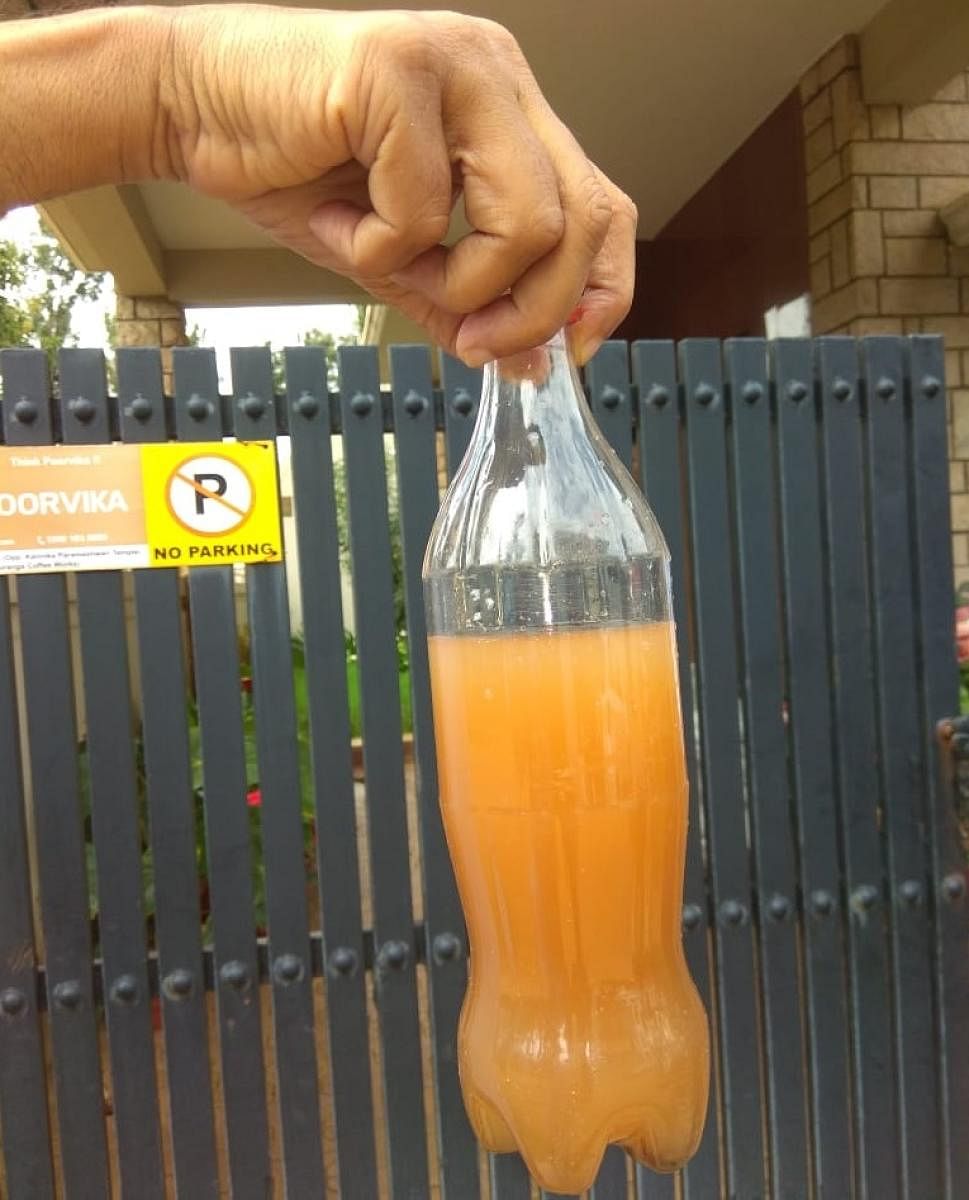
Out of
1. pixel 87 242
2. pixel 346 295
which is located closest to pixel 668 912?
pixel 87 242

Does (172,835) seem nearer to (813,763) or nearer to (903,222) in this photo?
(813,763)

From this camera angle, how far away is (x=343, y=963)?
2.42 meters

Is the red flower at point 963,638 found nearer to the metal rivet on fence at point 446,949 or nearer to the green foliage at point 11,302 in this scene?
the metal rivet on fence at point 446,949

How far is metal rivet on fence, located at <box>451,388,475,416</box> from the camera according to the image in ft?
8.16

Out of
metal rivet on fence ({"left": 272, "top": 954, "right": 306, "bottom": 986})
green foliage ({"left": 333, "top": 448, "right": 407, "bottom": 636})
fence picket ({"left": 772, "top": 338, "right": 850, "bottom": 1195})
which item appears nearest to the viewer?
metal rivet on fence ({"left": 272, "top": 954, "right": 306, "bottom": 986})

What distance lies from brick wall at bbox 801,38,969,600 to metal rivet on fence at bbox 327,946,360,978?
10.4ft

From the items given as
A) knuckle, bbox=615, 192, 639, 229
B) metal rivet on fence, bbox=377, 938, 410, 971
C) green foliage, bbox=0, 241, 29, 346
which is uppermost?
green foliage, bbox=0, 241, 29, 346

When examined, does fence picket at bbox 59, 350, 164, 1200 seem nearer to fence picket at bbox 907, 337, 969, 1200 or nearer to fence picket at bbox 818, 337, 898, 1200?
fence picket at bbox 818, 337, 898, 1200

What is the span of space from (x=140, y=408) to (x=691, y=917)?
1.78 metres

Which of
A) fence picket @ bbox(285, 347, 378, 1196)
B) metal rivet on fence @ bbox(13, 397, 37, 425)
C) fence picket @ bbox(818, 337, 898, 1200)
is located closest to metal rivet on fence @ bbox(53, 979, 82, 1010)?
fence picket @ bbox(285, 347, 378, 1196)

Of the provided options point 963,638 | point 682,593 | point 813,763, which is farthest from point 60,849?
point 963,638

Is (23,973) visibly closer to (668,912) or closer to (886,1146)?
(668,912)

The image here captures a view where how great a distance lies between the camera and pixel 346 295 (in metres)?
7.38

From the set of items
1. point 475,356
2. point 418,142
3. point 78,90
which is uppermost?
point 78,90
